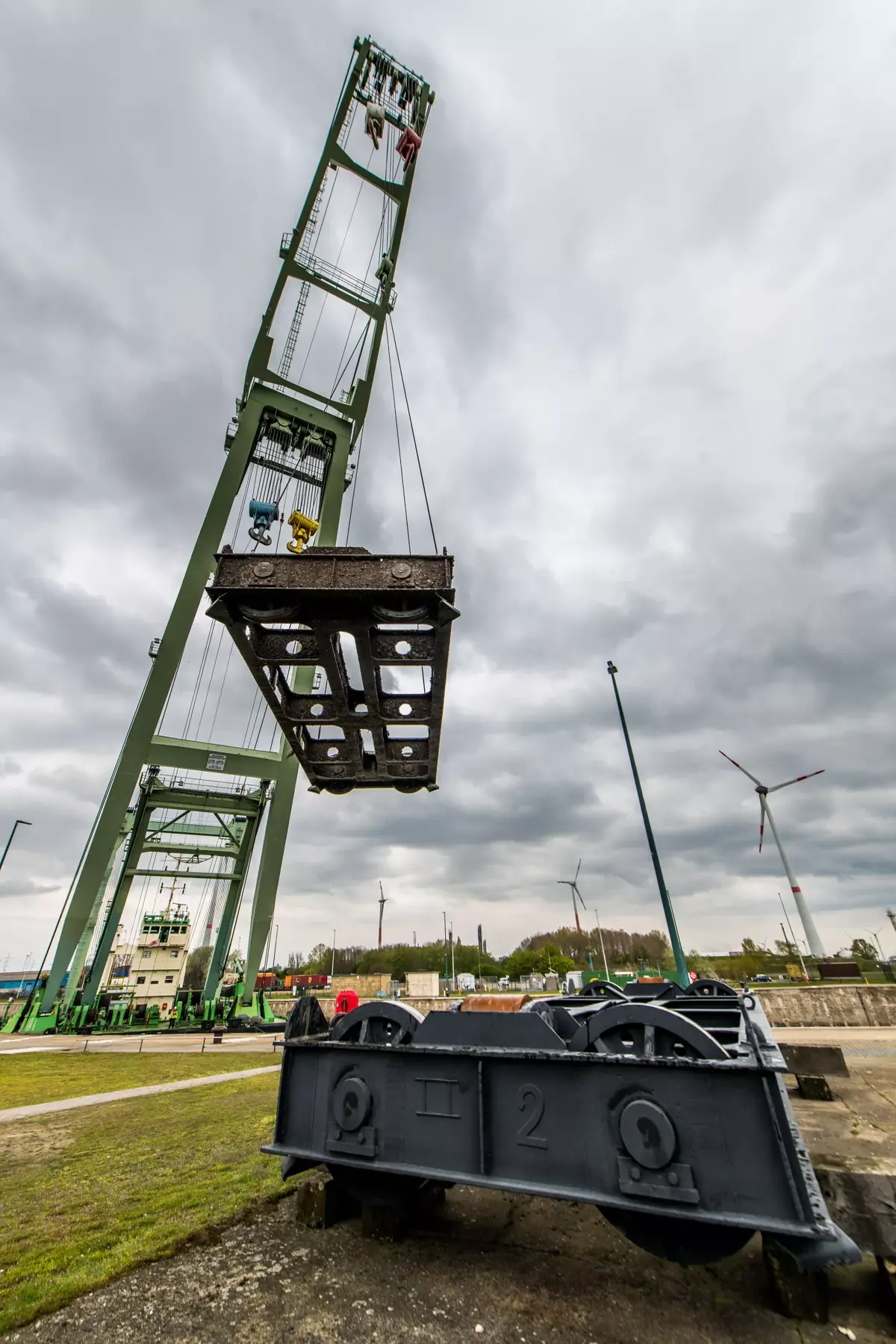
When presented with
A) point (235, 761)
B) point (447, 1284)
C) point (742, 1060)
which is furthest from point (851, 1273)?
point (235, 761)

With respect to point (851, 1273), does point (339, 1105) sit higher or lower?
higher

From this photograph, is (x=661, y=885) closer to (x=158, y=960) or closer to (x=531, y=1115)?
(x=531, y=1115)

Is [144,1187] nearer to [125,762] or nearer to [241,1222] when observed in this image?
[241,1222]

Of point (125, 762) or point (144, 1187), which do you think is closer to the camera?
point (144, 1187)

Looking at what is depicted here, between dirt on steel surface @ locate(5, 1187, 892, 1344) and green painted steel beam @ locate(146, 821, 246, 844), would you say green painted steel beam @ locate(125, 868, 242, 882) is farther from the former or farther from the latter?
dirt on steel surface @ locate(5, 1187, 892, 1344)

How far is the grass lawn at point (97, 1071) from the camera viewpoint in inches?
368

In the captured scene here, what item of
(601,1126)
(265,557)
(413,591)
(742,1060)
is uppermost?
(265,557)

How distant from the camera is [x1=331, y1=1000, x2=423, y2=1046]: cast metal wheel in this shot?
11.6ft

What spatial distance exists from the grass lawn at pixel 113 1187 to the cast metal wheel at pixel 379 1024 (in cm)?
131

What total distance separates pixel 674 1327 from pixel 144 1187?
12.9 feet

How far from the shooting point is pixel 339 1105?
333 cm

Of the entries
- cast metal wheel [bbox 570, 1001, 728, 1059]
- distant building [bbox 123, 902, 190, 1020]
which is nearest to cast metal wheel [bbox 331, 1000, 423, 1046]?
cast metal wheel [bbox 570, 1001, 728, 1059]

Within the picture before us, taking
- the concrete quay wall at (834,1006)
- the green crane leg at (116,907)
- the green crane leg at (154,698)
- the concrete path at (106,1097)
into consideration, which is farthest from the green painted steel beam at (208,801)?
the concrete path at (106,1097)

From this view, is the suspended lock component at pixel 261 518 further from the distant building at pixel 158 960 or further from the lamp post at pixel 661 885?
the distant building at pixel 158 960
